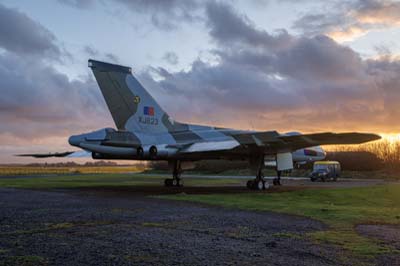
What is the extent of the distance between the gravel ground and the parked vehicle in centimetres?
3209

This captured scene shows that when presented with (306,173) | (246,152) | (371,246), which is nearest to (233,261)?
(371,246)

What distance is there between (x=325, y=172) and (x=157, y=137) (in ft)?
82.0

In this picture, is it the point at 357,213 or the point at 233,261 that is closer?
the point at 233,261

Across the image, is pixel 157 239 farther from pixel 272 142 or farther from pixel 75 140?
pixel 272 142

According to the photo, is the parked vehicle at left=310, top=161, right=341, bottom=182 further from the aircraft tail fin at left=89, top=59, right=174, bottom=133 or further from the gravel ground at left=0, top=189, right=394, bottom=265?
the gravel ground at left=0, top=189, right=394, bottom=265

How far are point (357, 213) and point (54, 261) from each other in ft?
32.1

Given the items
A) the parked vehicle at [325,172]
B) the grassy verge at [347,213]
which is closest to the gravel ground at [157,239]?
the grassy verge at [347,213]

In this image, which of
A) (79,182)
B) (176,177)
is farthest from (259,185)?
(79,182)

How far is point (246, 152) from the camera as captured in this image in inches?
957

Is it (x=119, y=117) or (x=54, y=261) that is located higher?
(x=119, y=117)

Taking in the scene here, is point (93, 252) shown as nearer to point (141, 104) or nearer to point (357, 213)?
point (357, 213)

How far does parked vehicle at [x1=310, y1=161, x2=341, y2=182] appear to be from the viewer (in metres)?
42.6

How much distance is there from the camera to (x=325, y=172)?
42781mm

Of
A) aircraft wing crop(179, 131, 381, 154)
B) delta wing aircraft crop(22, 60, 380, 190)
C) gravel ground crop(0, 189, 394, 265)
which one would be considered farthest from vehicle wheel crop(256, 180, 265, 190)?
gravel ground crop(0, 189, 394, 265)
